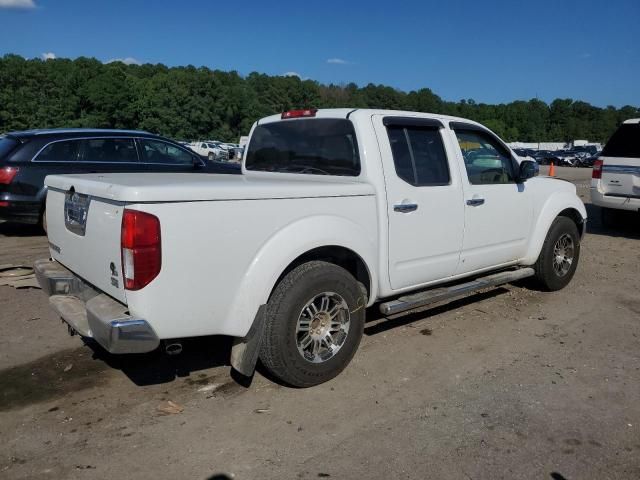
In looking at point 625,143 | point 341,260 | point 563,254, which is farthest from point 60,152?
point 625,143

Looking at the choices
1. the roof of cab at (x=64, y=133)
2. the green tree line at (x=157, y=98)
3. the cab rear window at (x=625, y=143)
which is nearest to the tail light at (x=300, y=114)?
the roof of cab at (x=64, y=133)

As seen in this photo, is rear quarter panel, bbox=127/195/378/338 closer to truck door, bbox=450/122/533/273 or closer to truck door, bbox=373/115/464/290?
truck door, bbox=373/115/464/290

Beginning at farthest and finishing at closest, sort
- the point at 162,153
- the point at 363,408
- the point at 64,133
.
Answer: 1. the point at 162,153
2. the point at 64,133
3. the point at 363,408

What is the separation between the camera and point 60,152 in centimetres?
866

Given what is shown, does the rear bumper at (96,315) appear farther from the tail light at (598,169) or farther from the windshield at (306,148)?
the tail light at (598,169)

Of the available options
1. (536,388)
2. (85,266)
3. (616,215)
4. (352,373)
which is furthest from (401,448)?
(616,215)

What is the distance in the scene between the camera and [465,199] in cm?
479

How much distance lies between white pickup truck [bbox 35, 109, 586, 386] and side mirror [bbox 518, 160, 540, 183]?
13 mm

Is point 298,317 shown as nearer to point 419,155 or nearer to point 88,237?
point 88,237

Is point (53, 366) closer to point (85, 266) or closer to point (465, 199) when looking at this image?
point (85, 266)

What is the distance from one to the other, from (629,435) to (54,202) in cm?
412

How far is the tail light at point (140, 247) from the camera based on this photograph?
2.98 meters

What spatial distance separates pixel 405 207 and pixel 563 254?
286 cm

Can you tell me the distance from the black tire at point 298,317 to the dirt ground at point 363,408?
0.16m
